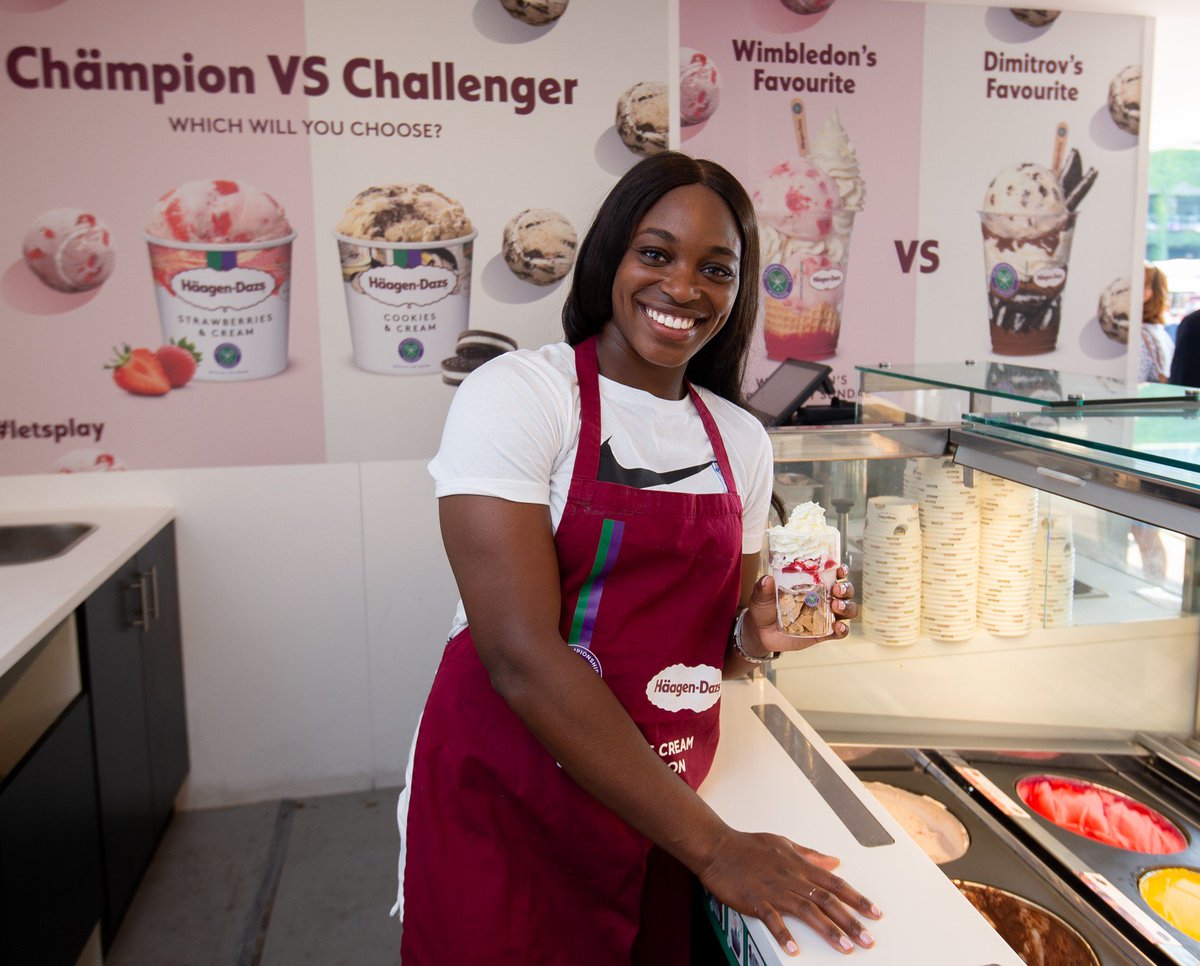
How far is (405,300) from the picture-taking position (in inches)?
122

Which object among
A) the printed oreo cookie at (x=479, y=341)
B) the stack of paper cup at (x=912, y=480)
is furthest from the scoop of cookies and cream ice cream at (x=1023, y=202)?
the stack of paper cup at (x=912, y=480)

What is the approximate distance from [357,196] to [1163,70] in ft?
11.7

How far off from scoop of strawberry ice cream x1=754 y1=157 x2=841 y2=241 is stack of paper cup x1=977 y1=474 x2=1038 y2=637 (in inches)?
72.8

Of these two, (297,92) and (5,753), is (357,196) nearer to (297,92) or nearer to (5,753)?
(297,92)

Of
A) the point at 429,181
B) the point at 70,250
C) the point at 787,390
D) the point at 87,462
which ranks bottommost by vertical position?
the point at 87,462

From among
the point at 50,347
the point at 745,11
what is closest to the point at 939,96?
the point at 745,11

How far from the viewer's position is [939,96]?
136 inches

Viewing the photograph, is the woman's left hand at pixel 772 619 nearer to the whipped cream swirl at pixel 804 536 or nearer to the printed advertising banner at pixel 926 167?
the whipped cream swirl at pixel 804 536

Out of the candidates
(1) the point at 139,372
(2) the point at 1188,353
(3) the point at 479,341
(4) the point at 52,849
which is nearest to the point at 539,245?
(3) the point at 479,341

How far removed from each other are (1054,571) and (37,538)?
2756mm

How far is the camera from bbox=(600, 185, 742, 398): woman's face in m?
1.28

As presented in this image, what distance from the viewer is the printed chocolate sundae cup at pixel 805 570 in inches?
49.2

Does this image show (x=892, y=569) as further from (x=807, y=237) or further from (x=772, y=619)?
(x=807, y=237)

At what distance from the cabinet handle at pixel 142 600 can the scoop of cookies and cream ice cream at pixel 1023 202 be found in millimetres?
3105
